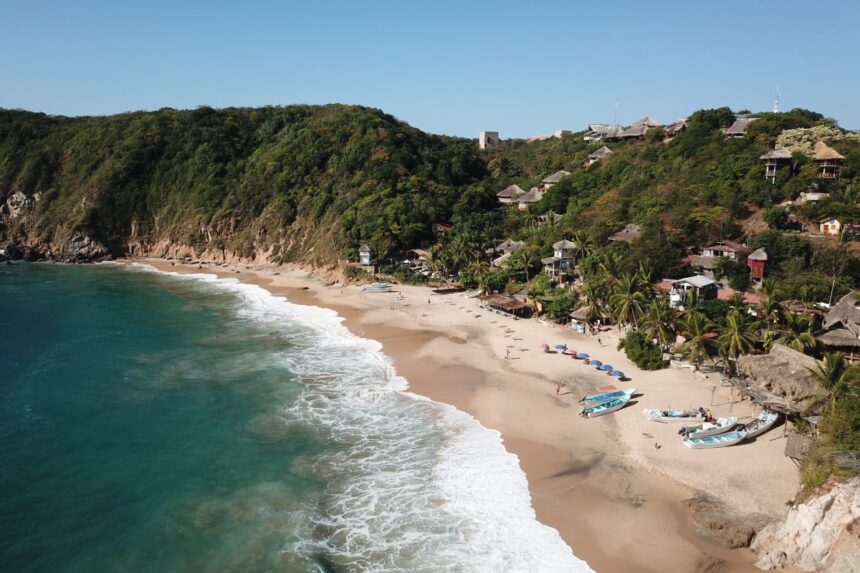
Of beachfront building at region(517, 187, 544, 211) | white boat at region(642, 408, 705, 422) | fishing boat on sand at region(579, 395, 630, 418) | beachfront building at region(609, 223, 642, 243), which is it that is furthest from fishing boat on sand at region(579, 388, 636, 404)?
beachfront building at region(517, 187, 544, 211)

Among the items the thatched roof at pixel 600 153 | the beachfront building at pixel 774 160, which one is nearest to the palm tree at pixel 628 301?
the beachfront building at pixel 774 160

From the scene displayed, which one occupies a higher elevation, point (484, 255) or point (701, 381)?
point (484, 255)

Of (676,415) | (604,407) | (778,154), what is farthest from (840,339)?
(778,154)

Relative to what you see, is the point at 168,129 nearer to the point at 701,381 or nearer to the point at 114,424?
the point at 114,424

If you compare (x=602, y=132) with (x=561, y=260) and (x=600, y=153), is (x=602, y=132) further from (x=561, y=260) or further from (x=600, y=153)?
(x=561, y=260)

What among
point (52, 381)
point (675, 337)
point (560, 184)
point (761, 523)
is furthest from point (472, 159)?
point (761, 523)

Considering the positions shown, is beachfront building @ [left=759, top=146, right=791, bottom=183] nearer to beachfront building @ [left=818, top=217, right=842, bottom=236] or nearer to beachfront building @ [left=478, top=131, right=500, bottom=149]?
beachfront building @ [left=818, top=217, right=842, bottom=236]

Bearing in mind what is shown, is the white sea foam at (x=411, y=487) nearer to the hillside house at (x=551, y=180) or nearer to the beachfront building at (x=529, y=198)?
the beachfront building at (x=529, y=198)
